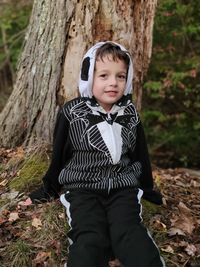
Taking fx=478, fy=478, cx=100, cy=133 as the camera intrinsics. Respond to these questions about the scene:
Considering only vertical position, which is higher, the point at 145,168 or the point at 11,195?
the point at 145,168

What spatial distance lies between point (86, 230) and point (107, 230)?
21cm

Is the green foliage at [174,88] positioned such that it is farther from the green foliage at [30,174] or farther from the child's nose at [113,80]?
the child's nose at [113,80]

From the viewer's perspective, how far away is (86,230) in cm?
363

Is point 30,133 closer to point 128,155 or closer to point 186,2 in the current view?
point 128,155

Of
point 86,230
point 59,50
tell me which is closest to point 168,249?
point 86,230

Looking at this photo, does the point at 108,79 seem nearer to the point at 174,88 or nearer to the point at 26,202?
the point at 26,202

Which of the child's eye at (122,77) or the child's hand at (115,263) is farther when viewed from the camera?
the child's eye at (122,77)

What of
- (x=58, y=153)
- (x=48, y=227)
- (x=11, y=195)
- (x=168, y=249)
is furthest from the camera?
(x=11, y=195)

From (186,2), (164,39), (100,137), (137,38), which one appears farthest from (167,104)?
(100,137)

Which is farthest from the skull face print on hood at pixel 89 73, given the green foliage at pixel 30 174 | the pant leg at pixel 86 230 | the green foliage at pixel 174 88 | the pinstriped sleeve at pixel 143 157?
the green foliage at pixel 174 88

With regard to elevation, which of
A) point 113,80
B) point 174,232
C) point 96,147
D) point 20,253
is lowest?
point 20,253

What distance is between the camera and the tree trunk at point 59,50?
4539mm

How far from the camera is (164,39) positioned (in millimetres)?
9078

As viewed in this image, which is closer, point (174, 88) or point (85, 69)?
point (85, 69)
